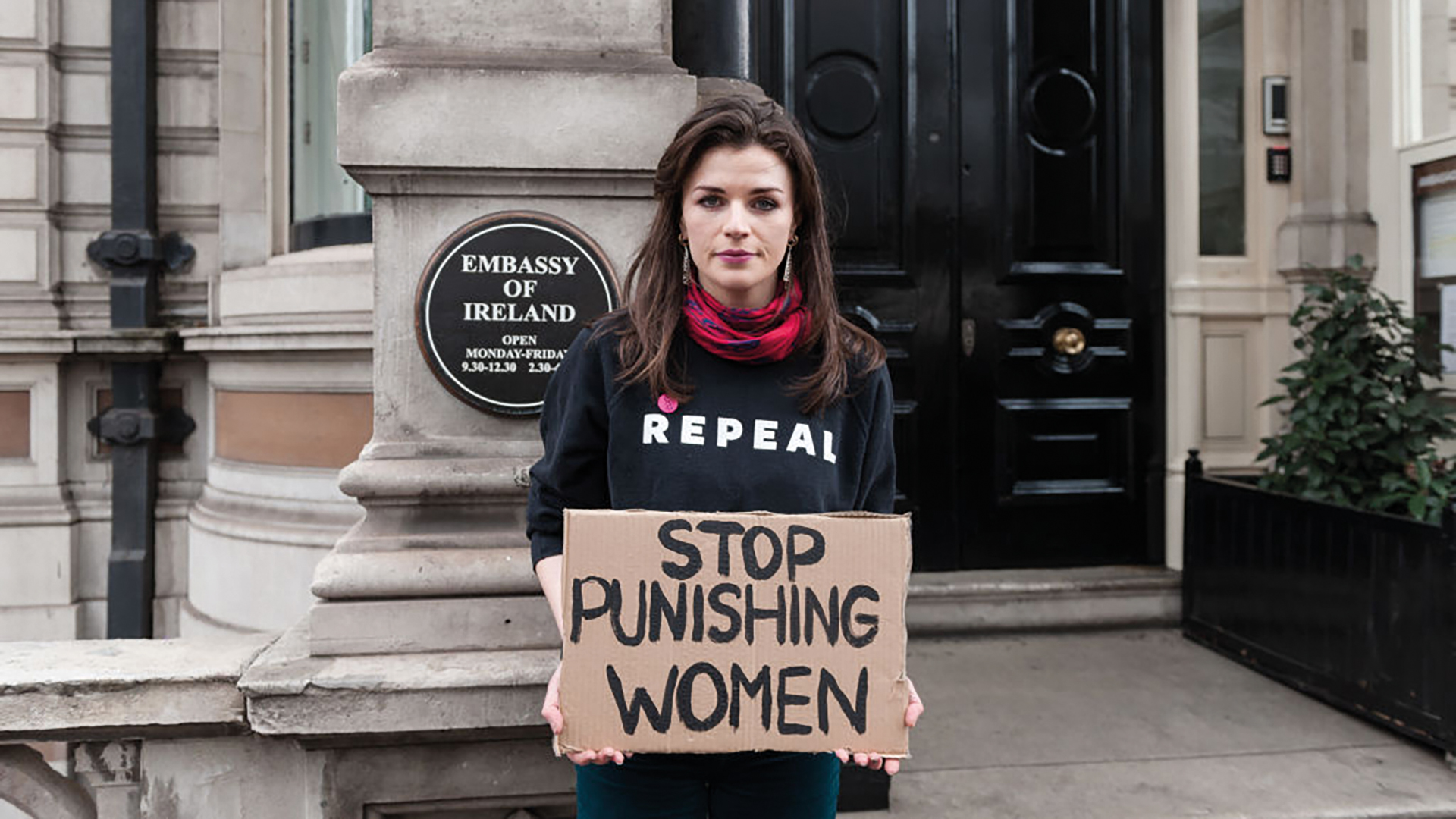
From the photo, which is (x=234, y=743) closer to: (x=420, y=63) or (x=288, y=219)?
(x=420, y=63)

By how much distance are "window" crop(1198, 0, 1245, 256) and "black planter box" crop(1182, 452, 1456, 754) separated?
129 cm

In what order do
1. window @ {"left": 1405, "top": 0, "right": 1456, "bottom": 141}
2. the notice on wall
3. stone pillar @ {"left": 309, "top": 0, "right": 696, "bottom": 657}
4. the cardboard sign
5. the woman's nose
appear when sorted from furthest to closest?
window @ {"left": 1405, "top": 0, "right": 1456, "bottom": 141} < the notice on wall < stone pillar @ {"left": 309, "top": 0, "right": 696, "bottom": 657} < the woman's nose < the cardboard sign

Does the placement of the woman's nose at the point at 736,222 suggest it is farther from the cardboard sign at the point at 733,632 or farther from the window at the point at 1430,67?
the window at the point at 1430,67

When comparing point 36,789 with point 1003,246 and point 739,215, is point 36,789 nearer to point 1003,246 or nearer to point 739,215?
point 739,215

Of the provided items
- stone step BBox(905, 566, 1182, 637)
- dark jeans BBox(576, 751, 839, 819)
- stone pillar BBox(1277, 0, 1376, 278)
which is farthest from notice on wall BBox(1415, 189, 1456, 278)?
dark jeans BBox(576, 751, 839, 819)

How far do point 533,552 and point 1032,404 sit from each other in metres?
3.82

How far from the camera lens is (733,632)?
1.57 meters

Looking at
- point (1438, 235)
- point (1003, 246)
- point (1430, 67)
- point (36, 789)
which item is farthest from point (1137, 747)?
point (1430, 67)

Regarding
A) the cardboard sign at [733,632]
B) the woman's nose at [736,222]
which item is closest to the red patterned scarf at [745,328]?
the woman's nose at [736,222]

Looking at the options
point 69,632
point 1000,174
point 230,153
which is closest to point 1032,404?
point 1000,174

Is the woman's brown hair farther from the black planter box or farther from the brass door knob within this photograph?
the brass door knob

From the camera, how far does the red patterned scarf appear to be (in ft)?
5.60

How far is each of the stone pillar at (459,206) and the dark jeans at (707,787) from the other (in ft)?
2.54

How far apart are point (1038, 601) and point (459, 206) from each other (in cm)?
346
